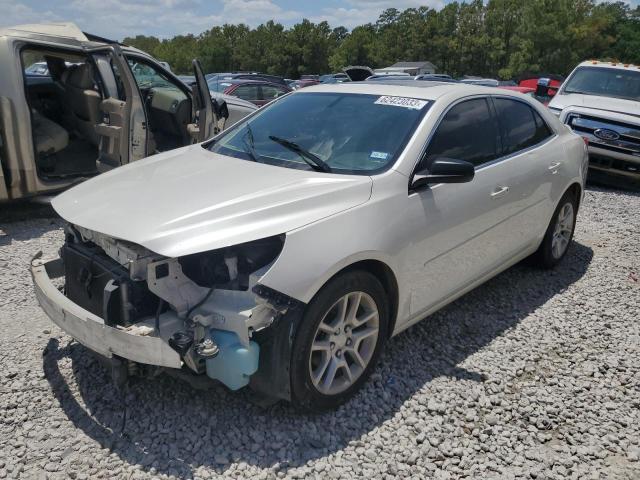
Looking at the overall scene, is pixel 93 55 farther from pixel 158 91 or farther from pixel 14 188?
pixel 14 188

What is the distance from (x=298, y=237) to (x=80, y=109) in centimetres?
535

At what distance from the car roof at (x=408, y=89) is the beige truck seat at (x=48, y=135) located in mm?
3756

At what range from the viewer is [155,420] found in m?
2.91

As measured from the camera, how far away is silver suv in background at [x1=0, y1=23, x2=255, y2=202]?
5820 mm

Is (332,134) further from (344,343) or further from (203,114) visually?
(203,114)

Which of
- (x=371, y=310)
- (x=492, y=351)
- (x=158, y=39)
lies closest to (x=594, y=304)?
(x=492, y=351)

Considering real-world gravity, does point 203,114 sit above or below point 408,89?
below

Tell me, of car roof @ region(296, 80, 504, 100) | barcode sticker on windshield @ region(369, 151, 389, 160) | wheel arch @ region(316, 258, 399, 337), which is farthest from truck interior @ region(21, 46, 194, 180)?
wheel arch @ region(316, 258, 399, 337)

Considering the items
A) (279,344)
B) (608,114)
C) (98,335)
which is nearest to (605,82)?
(608,114)

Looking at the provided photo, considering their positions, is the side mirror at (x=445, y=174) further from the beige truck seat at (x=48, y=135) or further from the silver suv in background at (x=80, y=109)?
the beige truck seat at (x=48, y=135)

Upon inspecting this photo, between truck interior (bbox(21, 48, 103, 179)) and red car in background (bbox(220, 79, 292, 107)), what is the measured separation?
6.70m

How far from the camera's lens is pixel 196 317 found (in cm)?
256

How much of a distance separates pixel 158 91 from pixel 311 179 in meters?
5.25

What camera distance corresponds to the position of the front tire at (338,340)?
272cm
